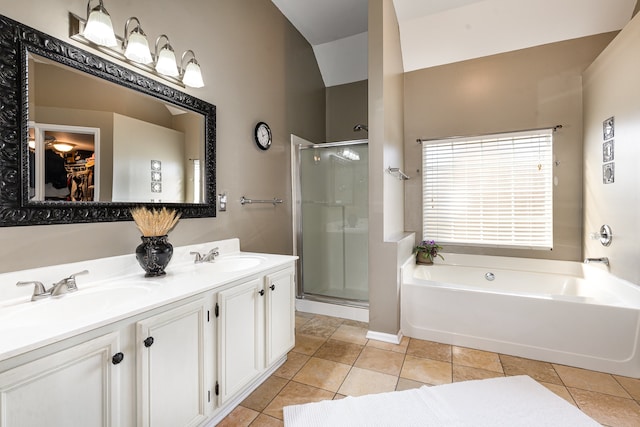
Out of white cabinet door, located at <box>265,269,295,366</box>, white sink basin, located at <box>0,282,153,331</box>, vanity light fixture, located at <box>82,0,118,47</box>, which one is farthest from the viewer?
white cabinet door, located at <box>265,269,295,366</box>

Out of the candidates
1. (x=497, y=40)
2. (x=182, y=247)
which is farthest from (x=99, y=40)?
(x=497, y=40)

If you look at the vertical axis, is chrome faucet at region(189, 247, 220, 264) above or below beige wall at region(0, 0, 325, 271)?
Result: below

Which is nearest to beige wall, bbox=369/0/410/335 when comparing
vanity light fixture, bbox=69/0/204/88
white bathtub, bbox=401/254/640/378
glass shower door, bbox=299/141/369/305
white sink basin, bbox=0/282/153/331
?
white bathtub, bbox=401/254/640/378

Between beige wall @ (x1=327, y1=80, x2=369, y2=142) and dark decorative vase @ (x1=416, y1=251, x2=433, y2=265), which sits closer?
dark decorative vase @ (x1=416, y1=251, x2=433, y2=265)

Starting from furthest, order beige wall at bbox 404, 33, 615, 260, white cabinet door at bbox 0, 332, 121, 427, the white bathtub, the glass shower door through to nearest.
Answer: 1. the glass shower door
2. beige wall at bbox 404, 33, 615, 260
3. the white bathtub
4. white cabinet door at bbox 0, 332, 121, 427

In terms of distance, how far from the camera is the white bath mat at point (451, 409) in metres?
1.61

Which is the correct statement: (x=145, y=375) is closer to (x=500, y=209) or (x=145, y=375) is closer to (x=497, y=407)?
(x=497, y=407)

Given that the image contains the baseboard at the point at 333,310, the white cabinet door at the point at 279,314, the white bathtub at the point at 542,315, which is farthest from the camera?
the baseboard at the point at 333,310

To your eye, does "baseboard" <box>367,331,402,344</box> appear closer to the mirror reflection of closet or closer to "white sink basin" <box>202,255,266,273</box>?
"white sink basin" <box>202,255,266,273</box>

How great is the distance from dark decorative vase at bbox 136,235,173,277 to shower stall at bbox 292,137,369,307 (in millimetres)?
1828

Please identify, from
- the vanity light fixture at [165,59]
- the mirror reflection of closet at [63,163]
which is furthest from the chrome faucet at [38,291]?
the vanity light fixture at [165,59]

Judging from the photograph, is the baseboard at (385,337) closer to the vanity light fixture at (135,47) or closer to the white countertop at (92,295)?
the white countertop at (92,295)

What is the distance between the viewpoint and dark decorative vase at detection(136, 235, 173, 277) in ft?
5.15

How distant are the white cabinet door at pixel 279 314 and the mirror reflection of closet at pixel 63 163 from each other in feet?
3.54
